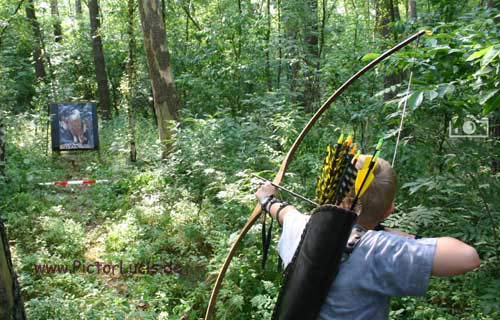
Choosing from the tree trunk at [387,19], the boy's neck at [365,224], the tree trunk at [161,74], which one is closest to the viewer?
the boy's neck at [365,224]

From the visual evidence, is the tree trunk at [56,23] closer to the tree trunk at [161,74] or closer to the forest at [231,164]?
the forest at [231,164]

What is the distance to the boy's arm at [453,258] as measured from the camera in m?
1.32

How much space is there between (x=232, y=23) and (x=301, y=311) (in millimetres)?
8817

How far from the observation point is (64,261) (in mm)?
4867

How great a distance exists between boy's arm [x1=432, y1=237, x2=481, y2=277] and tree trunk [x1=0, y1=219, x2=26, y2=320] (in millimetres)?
2582

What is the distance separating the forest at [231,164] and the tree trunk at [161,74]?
0.03 meters

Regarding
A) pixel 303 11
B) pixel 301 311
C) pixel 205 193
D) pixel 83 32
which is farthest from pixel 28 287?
pixel 83 32

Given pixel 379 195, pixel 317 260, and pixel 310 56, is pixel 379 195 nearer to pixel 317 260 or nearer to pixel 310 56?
pixel 317 260

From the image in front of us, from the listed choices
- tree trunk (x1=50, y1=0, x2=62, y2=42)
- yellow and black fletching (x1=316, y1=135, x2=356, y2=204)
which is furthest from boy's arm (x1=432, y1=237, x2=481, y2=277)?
tree trunk (x1=50, y1=0, x2=62, y2=42)

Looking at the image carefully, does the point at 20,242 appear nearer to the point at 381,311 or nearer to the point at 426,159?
the point at 426,159

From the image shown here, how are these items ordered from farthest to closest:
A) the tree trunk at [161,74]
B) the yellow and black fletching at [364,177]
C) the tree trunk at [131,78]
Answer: the tree trunk at [131,78], the tree trunk at [161,74], the yellow and black fletching at [364,177]

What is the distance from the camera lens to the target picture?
9.62 m

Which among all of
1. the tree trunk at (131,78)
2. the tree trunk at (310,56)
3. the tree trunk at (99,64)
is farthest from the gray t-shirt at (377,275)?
the tree trunk at (99,64)

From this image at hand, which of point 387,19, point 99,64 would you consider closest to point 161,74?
point 387,19
